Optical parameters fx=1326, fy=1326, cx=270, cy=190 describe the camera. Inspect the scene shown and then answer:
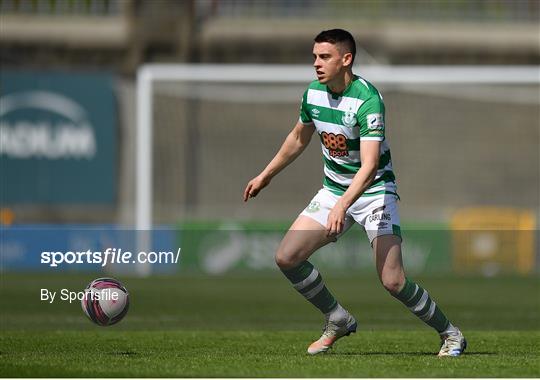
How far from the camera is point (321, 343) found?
10086 mm

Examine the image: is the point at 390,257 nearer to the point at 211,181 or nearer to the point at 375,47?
the point at 211,181

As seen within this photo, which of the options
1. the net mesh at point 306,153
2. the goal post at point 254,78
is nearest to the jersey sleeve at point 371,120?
the goal post at point 254,78

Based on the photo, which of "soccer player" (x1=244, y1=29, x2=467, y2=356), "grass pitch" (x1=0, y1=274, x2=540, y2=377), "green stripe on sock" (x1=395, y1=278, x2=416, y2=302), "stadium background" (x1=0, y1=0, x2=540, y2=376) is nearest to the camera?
"grass pitch" (x1=0, y1=274, x2=540, y2=377)

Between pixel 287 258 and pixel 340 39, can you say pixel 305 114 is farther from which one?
pixel 287 258

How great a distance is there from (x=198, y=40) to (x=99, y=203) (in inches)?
248

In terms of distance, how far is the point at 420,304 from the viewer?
9.65 meters

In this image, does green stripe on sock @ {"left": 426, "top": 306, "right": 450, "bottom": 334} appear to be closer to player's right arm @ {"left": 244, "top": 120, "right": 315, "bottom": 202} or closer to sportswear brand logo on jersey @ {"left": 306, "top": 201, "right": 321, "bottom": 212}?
sportswear brand logo on jersey @ {"left": 306, "top": 201, "right": 321, "bottom": 212}

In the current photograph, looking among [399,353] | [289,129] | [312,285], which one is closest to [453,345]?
[399,353]

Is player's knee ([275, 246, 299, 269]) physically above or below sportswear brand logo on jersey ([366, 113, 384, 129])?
below

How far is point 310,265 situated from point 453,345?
1213mm

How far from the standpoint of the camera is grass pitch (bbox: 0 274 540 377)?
9.00 meters

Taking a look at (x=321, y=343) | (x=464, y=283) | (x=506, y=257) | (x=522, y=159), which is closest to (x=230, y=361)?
(x=321, y=343)

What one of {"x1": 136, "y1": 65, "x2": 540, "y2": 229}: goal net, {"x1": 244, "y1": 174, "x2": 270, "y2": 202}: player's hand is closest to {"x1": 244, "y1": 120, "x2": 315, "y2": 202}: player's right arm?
{"x1": 244, "y1": 174, "x2": 270, "y2": 202}: player's hand

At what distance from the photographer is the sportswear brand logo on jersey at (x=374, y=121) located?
30.7ft
